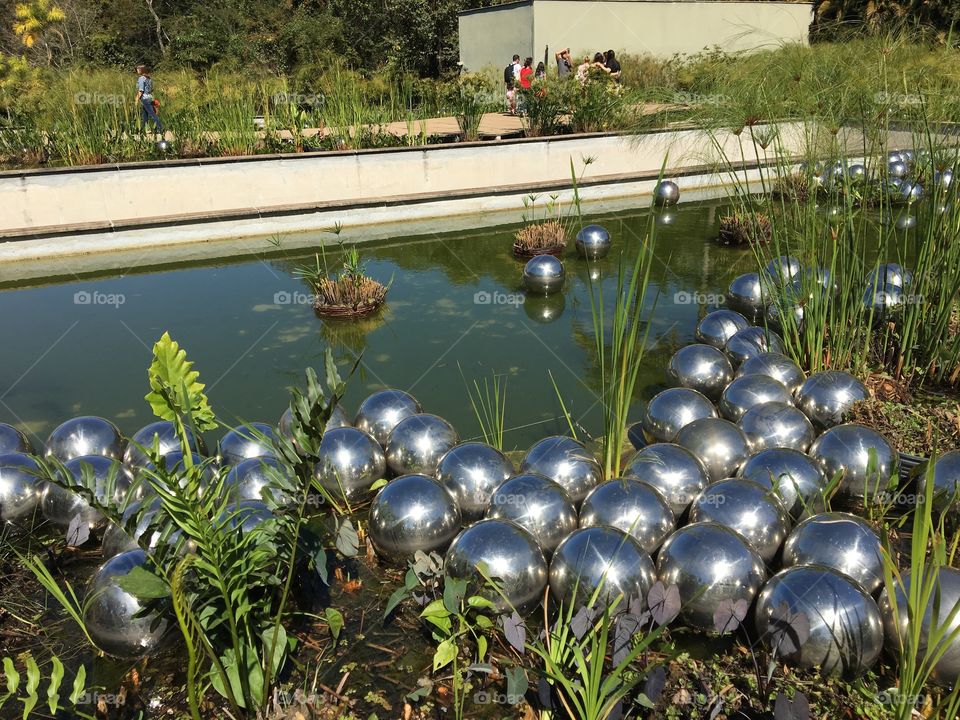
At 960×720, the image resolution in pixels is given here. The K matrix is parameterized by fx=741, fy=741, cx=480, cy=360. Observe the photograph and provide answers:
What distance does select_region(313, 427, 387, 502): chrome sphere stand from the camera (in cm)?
398

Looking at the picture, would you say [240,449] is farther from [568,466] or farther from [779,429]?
[779,429]

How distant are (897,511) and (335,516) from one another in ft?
9.58

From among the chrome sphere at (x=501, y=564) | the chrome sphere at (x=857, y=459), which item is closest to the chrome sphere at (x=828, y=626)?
the chrome sphere at (x=501, y=564)

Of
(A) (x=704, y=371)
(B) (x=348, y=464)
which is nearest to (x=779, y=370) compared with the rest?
(A) (x=704, y=371)

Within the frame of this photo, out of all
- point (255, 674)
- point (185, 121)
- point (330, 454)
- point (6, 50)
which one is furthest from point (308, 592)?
point (6, 50)

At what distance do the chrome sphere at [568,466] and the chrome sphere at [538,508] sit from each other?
0.22 m

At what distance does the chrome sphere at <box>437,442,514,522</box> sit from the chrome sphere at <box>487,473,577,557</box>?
20 cm

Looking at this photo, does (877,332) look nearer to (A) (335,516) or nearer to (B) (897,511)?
(B) (897,511)

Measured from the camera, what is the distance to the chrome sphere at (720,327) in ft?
18.7

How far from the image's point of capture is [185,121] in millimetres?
11320

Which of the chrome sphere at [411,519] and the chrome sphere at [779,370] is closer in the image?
the chrome sphere at [411,519]

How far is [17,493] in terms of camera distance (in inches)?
150

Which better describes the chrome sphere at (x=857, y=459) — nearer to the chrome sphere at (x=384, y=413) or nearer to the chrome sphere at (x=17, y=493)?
the chrome sphere at (x=384, y=413)

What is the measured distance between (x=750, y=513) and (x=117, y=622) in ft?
8.71
